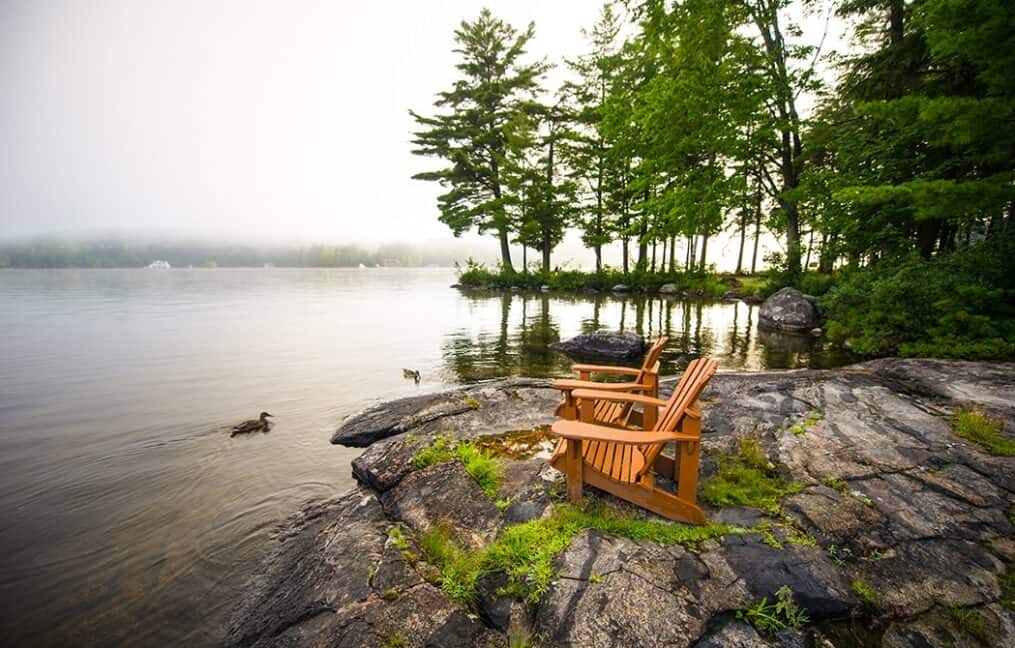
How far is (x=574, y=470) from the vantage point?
351cm

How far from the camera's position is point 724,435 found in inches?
195

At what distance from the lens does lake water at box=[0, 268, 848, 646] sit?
3.44 metres

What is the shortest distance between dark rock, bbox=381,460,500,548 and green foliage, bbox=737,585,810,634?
188 centimetres

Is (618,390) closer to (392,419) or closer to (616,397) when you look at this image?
(616,397)

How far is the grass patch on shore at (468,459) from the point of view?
4016mm

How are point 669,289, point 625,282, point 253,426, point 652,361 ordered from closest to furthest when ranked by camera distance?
point 652,361 → point 253,426 → point 669,289 → point 625,282

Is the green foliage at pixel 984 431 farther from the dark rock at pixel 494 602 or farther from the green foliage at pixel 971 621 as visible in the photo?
the dark rock at pixel 494 602

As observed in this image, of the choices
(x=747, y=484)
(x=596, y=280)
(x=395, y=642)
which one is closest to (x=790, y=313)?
(x=747, y=484)

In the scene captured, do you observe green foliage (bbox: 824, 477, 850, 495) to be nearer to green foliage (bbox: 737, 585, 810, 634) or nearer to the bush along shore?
green foliage (bbox: 737, 585, 810, 634)

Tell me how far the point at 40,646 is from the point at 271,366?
28.8 feet

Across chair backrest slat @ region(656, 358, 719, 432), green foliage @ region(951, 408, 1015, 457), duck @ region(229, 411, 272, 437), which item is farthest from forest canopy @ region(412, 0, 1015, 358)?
duck @ region(229, 411, 272, 437)

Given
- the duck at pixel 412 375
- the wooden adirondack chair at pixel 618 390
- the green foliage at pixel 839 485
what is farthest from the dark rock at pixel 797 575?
the duck at pixel 412 375

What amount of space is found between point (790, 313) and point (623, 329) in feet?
20.5

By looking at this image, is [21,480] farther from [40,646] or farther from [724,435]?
[724,435]
